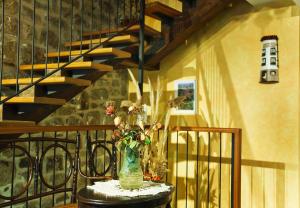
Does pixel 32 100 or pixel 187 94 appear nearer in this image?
pixel 32 100

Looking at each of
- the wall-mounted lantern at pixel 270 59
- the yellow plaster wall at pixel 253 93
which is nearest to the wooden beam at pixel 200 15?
the yellow plaster wall at pixel 253 93

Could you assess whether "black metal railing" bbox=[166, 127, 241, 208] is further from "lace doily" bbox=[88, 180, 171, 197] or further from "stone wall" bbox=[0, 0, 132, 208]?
"lace doily" bbox=[88, 180, 171, 197]

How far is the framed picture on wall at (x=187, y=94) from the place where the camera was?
4387mm

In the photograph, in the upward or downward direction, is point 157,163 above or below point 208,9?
below

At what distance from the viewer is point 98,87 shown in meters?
4.55

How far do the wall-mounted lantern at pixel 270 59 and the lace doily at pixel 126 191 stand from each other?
2124 mm

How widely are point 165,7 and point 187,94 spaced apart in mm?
1374

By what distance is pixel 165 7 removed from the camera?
3473 mm

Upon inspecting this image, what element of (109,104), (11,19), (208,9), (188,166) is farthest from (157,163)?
(11,19)

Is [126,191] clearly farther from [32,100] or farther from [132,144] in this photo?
[32,100]

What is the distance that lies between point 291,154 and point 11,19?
11.1ft

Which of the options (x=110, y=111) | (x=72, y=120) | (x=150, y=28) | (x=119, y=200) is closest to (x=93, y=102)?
(x=72, y=120)

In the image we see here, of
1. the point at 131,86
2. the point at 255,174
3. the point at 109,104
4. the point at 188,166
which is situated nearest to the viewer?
the point at 109,104

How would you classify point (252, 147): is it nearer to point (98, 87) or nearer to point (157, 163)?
point (157, 163)
